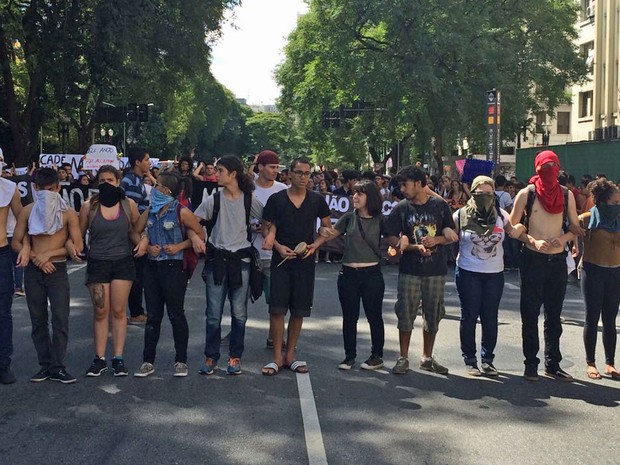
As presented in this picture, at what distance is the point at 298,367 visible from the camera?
7.15 metres

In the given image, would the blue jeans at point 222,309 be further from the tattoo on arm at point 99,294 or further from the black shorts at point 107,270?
the tattoo on arm at point 99,294

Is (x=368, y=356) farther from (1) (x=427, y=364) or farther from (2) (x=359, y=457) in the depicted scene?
(2) (x=359, y=457)

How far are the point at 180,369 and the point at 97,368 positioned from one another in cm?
69

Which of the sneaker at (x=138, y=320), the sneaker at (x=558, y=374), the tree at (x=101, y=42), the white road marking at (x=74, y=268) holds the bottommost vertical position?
the sneaker at (x=558, y=374)

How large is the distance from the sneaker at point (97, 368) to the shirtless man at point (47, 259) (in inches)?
6.9

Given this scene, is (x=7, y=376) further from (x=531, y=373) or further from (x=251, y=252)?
(x=531, y=373)

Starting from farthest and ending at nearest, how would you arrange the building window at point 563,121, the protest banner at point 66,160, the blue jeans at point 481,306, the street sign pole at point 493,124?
1. the building window at point 563,121
2. the protest banner at point 66,160
3. the street sign pole at point 493,124
4. the blue jeans at point 481,306

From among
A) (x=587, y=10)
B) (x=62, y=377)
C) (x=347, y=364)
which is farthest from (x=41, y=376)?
(x=587, y=10)

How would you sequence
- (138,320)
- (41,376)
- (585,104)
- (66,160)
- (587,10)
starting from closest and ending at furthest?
(41,376) < (138,320) < (66,160) < (587,10) < (585,104)

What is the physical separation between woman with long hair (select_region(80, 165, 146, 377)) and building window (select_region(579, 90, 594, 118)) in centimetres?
4801

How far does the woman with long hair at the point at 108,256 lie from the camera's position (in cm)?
689

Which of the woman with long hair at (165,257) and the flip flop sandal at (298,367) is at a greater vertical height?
the woman with long hair at (165,257)

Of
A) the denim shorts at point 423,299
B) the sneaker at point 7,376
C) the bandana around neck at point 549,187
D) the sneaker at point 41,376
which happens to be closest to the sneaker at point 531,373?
the denim shorts at point 423,299

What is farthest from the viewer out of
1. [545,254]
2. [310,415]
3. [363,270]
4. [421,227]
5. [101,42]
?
[101,42]
